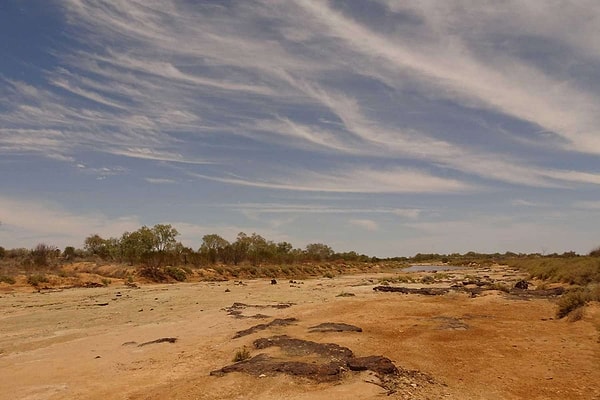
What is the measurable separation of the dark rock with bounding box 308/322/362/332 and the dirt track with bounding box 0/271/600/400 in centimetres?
44

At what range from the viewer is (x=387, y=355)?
10.8 meters

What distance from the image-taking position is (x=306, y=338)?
500 inches

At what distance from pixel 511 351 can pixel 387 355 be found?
11.5ft

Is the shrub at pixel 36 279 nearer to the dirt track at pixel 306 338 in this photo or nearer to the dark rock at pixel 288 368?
the dirt track at pixel 306 338

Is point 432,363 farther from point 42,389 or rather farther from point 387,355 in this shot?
point 42,389

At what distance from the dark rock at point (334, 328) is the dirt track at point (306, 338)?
444 mm

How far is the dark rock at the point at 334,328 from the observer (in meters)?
14.0

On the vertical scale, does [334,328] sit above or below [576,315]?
below

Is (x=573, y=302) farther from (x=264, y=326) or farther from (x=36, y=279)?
(x=36, y=279)

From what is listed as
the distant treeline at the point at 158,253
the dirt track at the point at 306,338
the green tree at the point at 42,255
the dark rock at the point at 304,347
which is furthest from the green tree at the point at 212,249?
the dark rock at the point at 304,347

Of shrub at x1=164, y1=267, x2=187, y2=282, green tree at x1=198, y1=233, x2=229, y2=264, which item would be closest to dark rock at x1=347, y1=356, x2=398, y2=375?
shrub at x1=164, y1=267, x2=187, y2=282

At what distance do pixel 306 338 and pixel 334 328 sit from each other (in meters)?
1.85

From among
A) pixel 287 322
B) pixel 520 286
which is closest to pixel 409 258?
pixel 520 286

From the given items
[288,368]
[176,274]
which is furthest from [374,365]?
[176,274]
